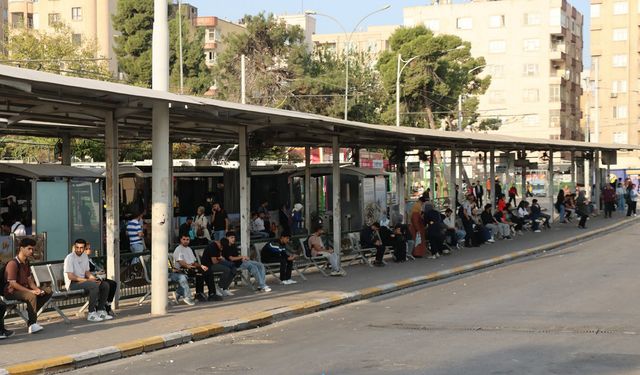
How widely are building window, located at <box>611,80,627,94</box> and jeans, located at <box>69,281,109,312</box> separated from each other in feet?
337

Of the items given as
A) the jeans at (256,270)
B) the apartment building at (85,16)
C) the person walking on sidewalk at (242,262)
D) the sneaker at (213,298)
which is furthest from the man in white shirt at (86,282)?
the apartment building at (85,16)

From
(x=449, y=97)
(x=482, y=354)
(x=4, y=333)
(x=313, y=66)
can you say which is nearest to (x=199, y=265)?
(x=4, y=333)

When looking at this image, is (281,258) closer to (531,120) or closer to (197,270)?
(197,270)

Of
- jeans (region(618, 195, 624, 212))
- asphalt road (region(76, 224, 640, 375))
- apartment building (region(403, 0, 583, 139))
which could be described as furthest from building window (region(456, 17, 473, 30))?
asphalt road (region(76, 224, 640, 375))

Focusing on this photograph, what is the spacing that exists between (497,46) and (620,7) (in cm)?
2008

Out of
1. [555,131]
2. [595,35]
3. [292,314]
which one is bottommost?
[292,314]

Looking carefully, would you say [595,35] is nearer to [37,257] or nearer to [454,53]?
[454,53]

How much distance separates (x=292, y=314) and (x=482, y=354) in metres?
5.10

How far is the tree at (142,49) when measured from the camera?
66.4 metres

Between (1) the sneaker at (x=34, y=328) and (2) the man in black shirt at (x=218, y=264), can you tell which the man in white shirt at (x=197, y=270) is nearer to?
(2) the man in black shirt at (x=218, y=264)

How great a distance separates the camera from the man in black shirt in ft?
55.4

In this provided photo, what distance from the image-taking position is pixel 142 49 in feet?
221

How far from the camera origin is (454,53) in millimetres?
72000

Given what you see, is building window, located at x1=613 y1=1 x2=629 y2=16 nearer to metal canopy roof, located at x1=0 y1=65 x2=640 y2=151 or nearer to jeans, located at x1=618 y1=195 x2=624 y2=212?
jeans, located at x1=618 y1=195 x2=624 y2=212
